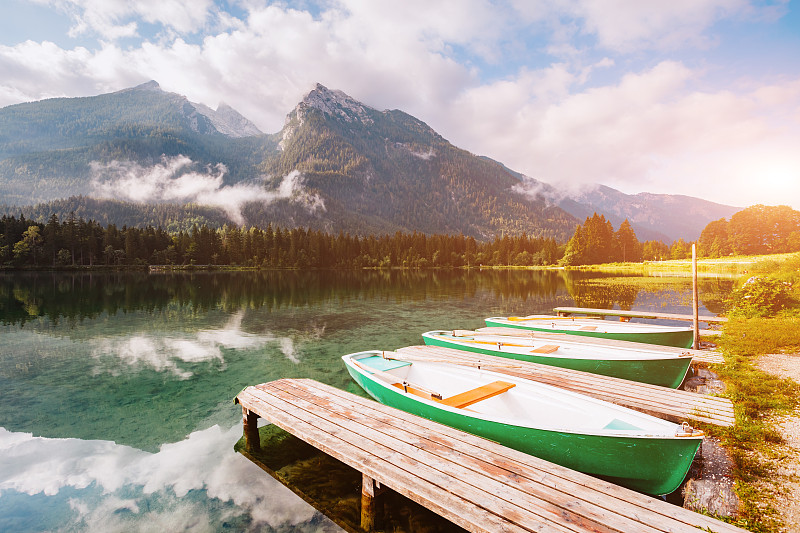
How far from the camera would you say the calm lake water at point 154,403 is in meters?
7.45

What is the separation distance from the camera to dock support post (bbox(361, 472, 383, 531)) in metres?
6.31

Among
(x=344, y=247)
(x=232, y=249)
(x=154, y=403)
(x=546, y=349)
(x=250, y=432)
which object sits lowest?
(x=154, y=403)

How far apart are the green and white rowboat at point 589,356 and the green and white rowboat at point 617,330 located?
1.84 metres

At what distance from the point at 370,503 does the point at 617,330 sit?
15.0 meters

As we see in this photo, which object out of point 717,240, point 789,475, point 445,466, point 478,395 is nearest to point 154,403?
point 478,395

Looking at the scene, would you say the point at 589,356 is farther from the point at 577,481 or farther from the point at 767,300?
the point at 767,300

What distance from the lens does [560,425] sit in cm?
813

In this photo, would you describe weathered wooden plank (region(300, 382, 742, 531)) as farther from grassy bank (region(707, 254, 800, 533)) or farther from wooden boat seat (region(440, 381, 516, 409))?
grassy bank (region(707, 254, 800, 533))

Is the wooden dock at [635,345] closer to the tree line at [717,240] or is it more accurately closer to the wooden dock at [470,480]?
the wooden dock at [470,480]

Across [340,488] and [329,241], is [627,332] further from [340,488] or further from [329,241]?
[329,241]

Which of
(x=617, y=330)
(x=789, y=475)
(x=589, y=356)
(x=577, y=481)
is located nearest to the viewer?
(x=577, y=481)

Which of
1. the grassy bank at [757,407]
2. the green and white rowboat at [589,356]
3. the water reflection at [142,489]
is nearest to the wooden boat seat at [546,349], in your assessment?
the green and white rowboat at [589,356]

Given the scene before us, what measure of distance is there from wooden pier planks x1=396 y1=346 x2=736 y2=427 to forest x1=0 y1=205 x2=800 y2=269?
11228 cm

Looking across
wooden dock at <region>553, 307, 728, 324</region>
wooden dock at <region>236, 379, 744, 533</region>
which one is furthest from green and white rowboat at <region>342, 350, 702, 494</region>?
wooden dock at <region>553, 307, 728, 324</region>
